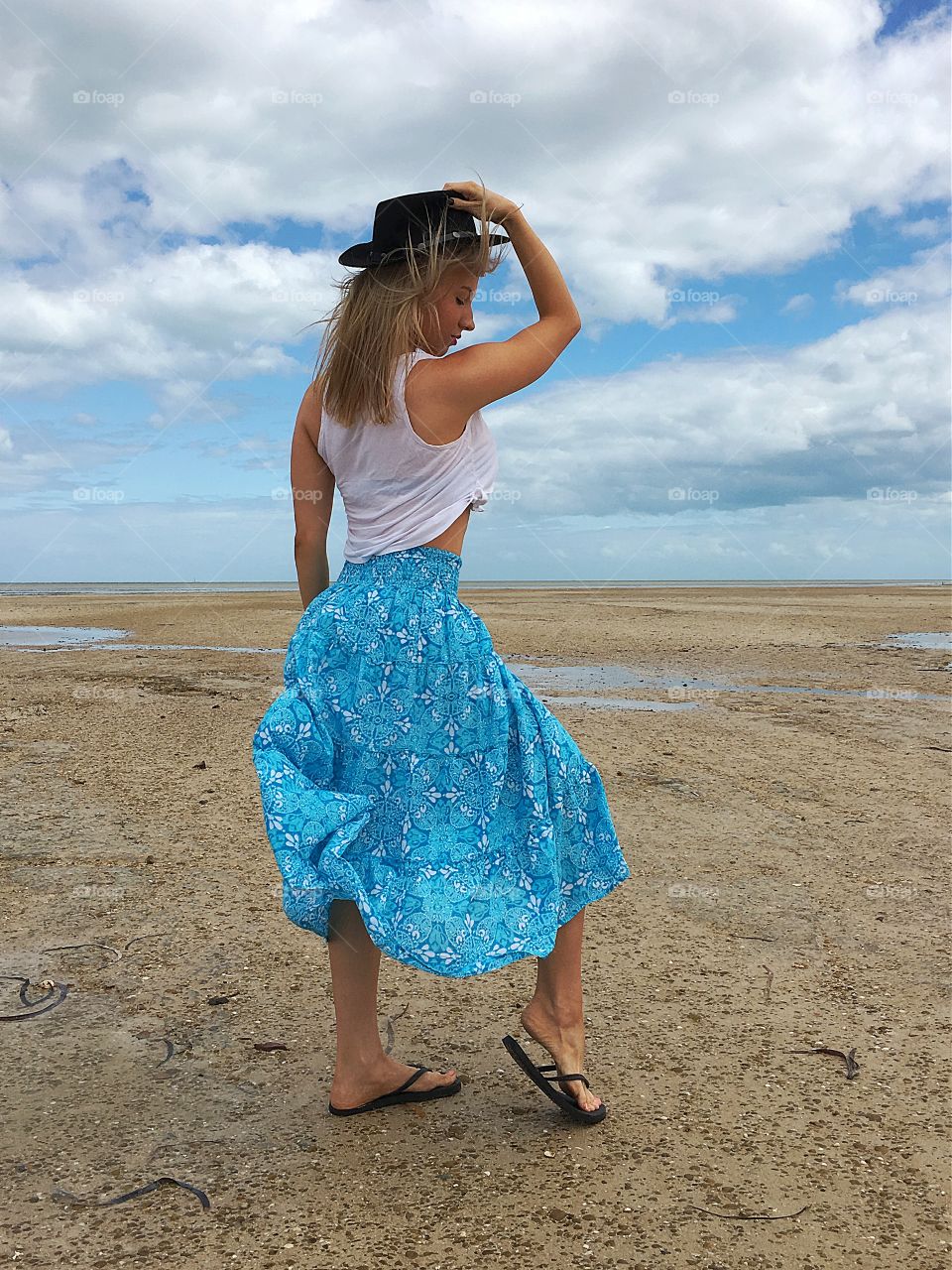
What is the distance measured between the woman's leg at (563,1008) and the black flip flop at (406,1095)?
0.30m

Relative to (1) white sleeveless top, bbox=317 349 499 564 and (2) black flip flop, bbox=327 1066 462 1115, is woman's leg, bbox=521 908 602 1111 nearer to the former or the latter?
(2) black flip flop, bbox=327 1066 462 1115

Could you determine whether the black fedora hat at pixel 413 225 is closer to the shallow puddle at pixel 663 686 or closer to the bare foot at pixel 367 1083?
the bare foot at pixel 367 1083

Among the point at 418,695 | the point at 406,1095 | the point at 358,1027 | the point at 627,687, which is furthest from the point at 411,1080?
the point at 627,687

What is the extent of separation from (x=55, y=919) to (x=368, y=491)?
97.8 inches

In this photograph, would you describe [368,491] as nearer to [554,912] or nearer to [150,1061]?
A: [554,912]

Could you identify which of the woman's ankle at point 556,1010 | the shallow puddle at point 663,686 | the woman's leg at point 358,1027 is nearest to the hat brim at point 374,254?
the woman's leg at point 358,1027

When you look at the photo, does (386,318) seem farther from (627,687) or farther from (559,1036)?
(627,687)

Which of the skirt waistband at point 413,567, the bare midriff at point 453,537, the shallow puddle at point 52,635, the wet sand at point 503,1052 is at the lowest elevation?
the wet sand at point 503,1052

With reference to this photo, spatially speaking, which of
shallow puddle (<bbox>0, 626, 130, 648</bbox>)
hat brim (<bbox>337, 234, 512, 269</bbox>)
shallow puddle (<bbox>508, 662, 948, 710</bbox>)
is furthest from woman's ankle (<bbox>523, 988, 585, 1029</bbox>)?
shallow puddle (<bbox>0, 626, 130, 648</bbox>)

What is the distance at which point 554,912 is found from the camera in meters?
2.58

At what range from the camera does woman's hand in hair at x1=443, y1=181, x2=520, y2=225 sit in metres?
2.47

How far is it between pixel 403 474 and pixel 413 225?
57cm

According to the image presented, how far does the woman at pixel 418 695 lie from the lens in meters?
2.47

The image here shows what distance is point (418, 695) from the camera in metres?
2.59
